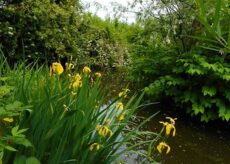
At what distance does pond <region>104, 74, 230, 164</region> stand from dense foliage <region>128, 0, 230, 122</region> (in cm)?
26

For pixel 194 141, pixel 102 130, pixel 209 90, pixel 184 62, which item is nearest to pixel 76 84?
pixel 102 130

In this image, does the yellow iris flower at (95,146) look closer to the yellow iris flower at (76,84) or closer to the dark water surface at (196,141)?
the yellow iris flower at (76,84)

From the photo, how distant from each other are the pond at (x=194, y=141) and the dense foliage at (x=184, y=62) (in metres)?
0.26

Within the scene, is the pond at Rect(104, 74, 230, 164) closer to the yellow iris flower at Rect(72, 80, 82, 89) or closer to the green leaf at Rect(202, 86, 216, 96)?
the green leaf at Rect(202, 86, 216, 96)

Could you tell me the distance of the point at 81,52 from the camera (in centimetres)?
1149

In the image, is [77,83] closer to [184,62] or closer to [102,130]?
[102,130]

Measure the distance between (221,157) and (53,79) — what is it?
4.12 metres

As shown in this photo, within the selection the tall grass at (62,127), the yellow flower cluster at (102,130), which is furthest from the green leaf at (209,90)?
the yellow flower cluster at (102,130)

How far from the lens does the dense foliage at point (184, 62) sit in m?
7.98

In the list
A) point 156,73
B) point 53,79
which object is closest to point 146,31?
point 156,73

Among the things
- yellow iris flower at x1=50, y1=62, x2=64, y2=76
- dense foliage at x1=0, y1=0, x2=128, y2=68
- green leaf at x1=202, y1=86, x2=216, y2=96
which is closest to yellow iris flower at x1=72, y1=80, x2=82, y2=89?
yellow iris flower at x1=50, y1=62, x2=64, y2=76

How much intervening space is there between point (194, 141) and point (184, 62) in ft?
6.74

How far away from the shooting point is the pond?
20.6 feet

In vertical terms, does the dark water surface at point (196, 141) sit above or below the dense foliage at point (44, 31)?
below
